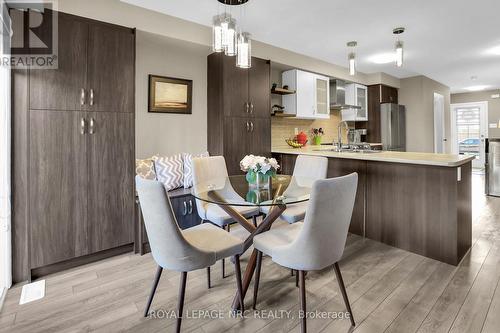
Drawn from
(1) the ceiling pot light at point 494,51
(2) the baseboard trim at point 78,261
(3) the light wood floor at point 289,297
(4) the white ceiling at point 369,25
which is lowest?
(3) the light wood floor at point 289,297

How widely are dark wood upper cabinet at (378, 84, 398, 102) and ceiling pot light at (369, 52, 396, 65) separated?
923 mm

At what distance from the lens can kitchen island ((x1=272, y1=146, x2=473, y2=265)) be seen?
2521mm

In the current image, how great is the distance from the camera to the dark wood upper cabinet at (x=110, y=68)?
2494 millimetres

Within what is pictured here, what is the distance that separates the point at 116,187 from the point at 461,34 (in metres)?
4.66

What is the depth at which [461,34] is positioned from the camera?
12.2 feet

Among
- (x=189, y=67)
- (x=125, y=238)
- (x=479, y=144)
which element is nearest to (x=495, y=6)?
(x=189, y=67)

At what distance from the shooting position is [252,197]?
200 centimetres

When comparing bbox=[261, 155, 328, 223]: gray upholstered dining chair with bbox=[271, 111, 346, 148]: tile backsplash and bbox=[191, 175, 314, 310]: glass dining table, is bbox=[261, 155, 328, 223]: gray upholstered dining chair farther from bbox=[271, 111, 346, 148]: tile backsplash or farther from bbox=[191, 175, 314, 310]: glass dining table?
bbox=[271, 111, 346, 148]: tile backsplash

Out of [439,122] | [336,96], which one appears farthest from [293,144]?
[439,122]

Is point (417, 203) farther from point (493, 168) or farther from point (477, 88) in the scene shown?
point (477, 88)

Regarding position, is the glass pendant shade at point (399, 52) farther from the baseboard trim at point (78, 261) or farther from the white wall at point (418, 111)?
the white wall at point (418, 111)

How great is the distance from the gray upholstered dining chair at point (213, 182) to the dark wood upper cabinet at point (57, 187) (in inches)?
39.7

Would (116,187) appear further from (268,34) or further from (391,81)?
(391,81)

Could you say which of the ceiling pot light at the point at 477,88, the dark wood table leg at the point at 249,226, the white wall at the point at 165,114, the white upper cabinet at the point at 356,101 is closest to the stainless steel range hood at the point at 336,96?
the white upper cabinet at the point at 356,101
